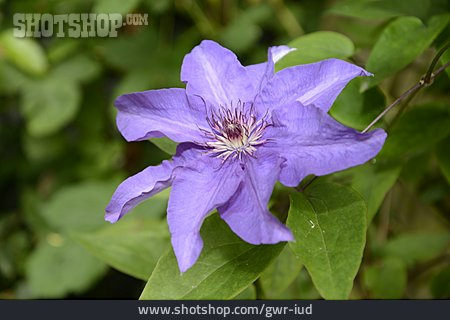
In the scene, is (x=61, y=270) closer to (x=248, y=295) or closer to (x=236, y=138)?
(x=248, y=295)

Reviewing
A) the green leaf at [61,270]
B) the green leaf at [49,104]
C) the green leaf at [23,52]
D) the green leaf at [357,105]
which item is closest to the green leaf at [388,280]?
the green leaf at [357,105]

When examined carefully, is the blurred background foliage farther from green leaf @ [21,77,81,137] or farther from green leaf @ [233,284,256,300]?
green leaf @ [233,284,256,300]

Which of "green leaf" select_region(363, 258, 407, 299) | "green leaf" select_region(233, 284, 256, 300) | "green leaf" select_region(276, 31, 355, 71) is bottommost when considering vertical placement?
"green leaf" select_region(363, 258, 407, 299)

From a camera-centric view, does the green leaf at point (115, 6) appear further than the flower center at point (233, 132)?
Yes

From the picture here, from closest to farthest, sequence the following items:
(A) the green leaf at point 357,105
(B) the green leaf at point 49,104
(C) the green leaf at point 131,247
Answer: (A) the green leaf at point 357,105, (C) the green leaf at point 131,247, (B) the green leaf at point 49,104

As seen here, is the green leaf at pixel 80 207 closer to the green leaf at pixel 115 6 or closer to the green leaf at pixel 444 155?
the green leaf at pixel 115 6

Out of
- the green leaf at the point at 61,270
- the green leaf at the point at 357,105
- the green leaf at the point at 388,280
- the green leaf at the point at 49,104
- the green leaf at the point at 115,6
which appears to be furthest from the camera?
the green leaf at the point at 49,104

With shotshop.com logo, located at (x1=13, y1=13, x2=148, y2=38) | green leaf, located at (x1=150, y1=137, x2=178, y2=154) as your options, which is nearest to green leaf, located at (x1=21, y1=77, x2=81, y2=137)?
shotshop.com logo, located at (x1=13, y1=13, x2=148, y2=38)
